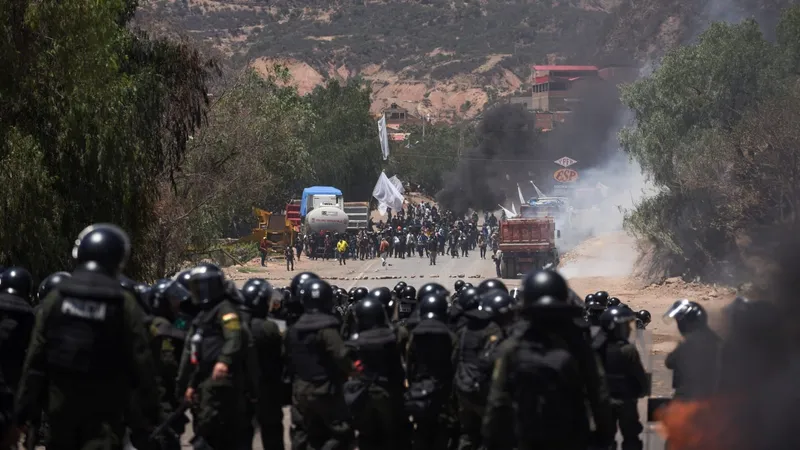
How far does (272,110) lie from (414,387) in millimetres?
39353

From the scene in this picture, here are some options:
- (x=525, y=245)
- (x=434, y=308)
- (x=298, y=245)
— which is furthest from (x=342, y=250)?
(x=434, y=308)

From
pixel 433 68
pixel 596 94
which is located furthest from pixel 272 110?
pixel 433 68

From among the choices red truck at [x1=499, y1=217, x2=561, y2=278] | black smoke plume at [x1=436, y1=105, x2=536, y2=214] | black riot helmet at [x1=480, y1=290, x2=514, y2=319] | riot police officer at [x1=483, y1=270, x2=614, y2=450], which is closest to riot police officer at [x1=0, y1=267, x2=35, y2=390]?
black riot helmet at [x1=480, y1=290, x2=514, y2=319]

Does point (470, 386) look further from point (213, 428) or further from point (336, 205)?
point (336, 205)

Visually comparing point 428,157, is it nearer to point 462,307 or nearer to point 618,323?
point 462,307

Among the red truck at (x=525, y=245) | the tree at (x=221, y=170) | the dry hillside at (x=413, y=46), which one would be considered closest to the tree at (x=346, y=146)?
the tree at (x=221, y=170)

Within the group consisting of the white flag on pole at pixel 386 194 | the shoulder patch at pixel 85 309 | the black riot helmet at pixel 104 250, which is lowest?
the shoulder patch at pixel 85 309

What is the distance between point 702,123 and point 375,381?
3097cm

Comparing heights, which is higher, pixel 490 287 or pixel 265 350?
pixel 490 287

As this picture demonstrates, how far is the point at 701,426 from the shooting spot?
8.94m

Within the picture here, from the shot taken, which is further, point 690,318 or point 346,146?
point 346,146

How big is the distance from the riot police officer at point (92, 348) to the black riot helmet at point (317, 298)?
7.47ft

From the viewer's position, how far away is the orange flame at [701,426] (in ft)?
28.5

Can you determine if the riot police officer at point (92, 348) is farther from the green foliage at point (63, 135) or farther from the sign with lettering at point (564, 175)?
the sign with lettering at point (564, 175)
